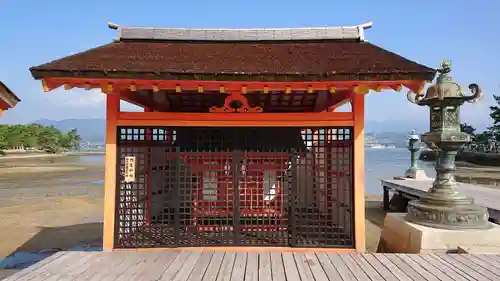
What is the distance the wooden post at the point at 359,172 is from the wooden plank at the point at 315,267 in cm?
98

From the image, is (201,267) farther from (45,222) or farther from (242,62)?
(45,222)

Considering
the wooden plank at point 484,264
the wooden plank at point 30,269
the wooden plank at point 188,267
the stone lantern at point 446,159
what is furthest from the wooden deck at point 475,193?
the wooden plank at point 30,269

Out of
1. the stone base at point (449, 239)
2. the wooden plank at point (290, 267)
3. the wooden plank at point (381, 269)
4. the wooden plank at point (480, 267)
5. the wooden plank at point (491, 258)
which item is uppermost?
the stone base at point (449, 239)

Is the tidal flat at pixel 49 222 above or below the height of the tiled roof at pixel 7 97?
below

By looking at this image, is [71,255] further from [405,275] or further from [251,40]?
[251,40]

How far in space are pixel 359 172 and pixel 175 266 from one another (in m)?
2.93

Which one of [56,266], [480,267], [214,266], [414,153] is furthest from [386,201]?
[56,266]

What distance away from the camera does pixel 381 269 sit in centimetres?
421

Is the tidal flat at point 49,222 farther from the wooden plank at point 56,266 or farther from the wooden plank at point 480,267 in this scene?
the wooden plank at point 480,267

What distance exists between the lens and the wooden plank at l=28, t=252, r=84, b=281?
12.9 feet

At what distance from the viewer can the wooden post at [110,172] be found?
5.37 meters

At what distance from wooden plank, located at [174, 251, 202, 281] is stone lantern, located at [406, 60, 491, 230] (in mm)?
3309

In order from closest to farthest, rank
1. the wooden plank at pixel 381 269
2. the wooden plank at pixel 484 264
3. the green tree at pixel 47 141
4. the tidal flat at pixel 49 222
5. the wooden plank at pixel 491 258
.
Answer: the wooden plank at pixel 381 269
the wooden plank at pixel 484 264
the wooden plank at pixel 491 258
the tidal flat at pixel 49 222
the green tree at pixel 47 141

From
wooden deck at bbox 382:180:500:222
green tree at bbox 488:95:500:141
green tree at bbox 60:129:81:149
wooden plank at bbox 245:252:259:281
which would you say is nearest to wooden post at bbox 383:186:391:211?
wooden deck at bbox 382:180:500:222
